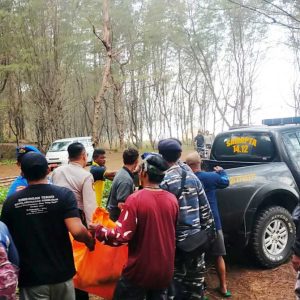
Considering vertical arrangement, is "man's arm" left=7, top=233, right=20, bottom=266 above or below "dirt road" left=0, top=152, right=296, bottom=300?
above

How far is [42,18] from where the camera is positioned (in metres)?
19.6

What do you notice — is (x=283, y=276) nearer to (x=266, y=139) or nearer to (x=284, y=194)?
(x=284, y=194)

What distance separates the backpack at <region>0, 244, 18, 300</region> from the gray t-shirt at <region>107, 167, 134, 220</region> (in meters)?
2.10

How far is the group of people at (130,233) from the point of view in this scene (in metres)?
2.56

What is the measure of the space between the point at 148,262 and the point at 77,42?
21.1m

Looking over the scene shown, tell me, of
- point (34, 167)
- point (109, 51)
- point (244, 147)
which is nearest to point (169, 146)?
point (34, 167)

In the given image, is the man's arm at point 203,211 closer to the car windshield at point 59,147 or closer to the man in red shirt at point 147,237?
the man in red shirt at point 147,237

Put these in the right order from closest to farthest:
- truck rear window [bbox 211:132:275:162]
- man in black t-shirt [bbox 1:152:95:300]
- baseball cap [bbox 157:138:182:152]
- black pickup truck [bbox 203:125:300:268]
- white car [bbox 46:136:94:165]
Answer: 1. man in black t-shirt [bbox 1:152:95:300]
2. baseball cap [bbox 157:138:182:152]
3. black pickup truck [bbox 203:125:300:268]
4. truck rear window [bbox 211:132:275:162]
5. white car [bbox 46:136:94:165]

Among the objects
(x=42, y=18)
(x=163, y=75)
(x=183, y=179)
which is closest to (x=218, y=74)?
(x=163, y=75)

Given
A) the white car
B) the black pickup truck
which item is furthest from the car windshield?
the black pickup truck

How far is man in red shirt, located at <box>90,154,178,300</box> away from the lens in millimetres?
2754

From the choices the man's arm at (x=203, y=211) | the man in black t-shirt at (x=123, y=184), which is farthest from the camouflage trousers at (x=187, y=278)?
the man in black t-shirt at (x=123, y=184)

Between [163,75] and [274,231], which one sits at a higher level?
[163,75]

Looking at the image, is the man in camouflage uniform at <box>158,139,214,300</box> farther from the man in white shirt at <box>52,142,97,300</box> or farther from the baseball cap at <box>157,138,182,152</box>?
the man in white shirt at <box>52,142,97,300</box>
